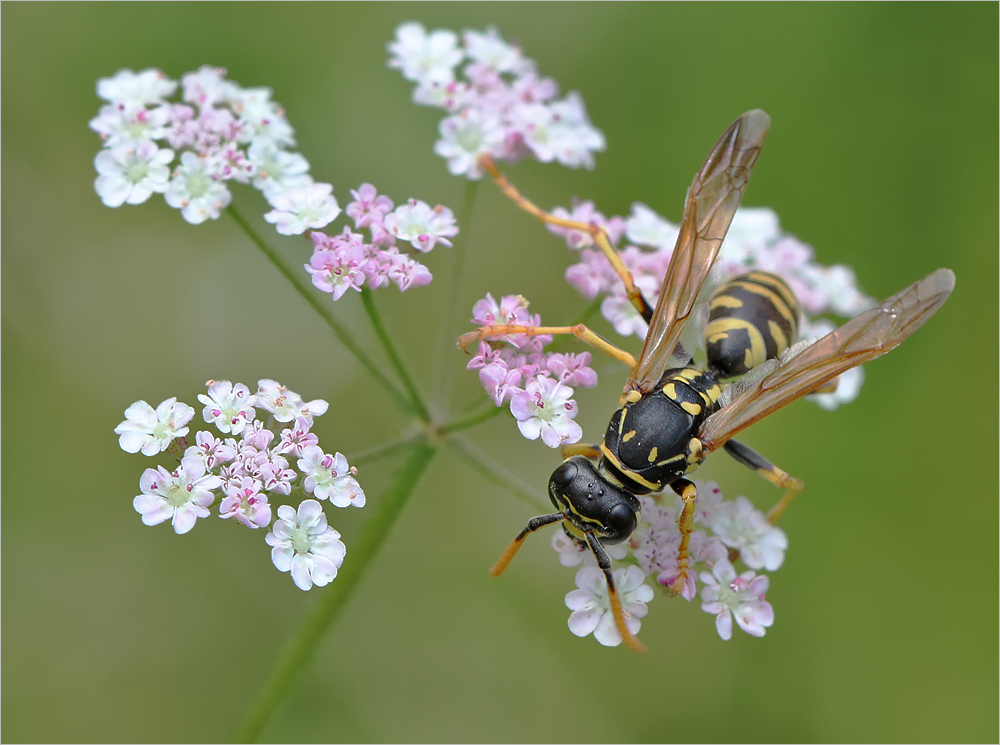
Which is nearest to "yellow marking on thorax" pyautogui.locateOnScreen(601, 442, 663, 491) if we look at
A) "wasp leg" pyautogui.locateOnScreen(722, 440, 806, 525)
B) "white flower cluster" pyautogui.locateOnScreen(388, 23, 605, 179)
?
"wasp leg" pyautogui.locateOnScreen(722, 440, 806, 525)

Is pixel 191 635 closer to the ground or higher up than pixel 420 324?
closer to the ground

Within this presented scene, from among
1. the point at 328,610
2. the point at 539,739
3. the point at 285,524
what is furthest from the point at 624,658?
the point at 285,524

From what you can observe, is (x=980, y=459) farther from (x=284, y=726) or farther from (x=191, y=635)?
(x=191, y=635)

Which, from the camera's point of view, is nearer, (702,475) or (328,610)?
(328,610)

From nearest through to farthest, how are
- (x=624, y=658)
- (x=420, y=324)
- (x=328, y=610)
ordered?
(x=328, y=610)
(x=624, y=658)
(x=420, y=324)

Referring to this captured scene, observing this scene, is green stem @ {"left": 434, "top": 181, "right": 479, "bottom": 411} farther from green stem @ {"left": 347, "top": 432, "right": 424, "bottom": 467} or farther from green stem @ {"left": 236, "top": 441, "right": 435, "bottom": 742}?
green stem @ {"left": 236, "top": 441, "right": 435, "bottom": 742}

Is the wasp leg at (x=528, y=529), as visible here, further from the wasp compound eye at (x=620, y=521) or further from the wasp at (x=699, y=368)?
the wasp compound eye at (x=620, y=521)
